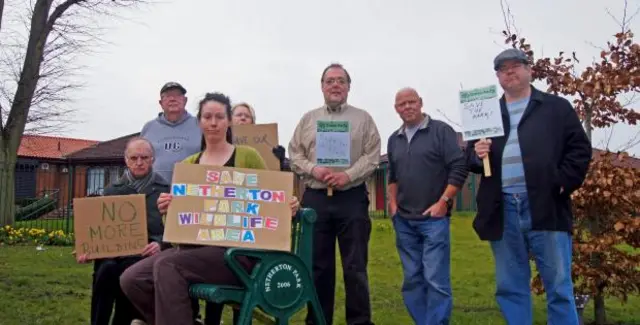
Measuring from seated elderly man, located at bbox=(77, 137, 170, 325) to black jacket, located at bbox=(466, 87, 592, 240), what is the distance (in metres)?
2.45

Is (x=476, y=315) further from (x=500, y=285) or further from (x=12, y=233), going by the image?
(x=12, y=233)

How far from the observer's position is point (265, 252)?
405cm

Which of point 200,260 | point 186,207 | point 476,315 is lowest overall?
→ point 476,315

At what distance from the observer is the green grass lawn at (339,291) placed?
628 centimetres

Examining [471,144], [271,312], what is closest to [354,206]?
[471,144]

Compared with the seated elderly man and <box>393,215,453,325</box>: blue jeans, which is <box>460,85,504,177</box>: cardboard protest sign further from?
the seated elderly man

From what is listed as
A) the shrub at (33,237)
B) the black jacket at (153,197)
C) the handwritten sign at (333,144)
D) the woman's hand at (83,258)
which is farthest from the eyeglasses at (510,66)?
the shrub at (33,237)

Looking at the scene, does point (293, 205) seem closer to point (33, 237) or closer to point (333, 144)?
point (333, 144)

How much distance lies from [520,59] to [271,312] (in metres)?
2.32

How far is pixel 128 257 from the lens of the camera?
4.89 meters

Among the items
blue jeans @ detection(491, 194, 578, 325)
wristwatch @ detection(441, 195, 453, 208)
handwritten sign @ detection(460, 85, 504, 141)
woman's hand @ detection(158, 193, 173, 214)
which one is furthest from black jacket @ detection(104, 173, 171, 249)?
blue jeans @ detection(491, 194, 578, 325)

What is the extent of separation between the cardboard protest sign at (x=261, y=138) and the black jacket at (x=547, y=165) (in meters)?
2.00

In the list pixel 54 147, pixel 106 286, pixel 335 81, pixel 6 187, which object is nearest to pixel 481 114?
pixel 335 81

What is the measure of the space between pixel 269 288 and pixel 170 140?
2.25 metres
